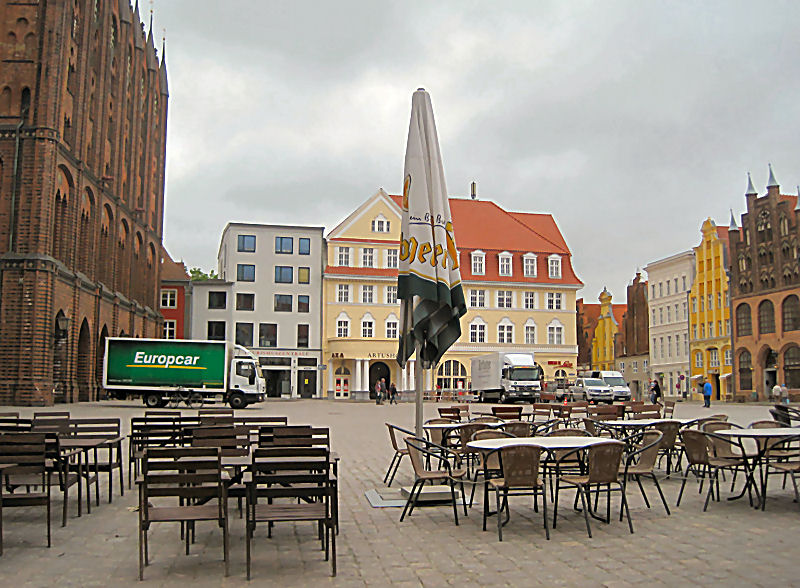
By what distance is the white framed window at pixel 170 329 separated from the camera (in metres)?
60.6

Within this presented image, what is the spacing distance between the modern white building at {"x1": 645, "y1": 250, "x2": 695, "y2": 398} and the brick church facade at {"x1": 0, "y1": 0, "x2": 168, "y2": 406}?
50.6 m

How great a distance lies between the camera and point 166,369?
36656 millimetres

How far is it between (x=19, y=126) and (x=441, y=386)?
38.4 m

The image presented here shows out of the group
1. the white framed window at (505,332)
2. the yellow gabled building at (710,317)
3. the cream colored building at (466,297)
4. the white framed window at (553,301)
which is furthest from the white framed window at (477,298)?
the yellow gabled building at (710,317)

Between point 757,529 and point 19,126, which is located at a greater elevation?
point 19,126

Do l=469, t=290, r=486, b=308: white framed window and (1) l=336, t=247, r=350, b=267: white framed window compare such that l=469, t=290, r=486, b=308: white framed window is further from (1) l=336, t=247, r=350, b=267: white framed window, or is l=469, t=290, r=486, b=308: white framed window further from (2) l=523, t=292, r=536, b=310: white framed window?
(1) l=336, t=247, r=350, b=267: white framed window

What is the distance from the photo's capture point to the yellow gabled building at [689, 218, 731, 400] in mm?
67312

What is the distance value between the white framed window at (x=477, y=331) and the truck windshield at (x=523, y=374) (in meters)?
16.3

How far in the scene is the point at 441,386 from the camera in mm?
62156

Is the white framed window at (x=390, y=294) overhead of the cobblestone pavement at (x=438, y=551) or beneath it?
overhead

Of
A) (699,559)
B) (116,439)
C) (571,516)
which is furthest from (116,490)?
(699,559)

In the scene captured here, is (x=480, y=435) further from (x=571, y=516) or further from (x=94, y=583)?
(x=94, y=583)

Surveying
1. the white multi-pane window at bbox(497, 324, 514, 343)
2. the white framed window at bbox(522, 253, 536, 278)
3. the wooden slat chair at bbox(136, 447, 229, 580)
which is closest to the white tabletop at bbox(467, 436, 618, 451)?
the wooden slat chair at bbox(136, 447, 229, 580)

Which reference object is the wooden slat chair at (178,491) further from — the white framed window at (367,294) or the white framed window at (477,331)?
the white framed window at (477,331)
